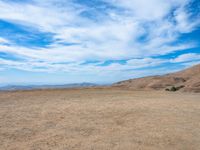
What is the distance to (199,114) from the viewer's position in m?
11.7

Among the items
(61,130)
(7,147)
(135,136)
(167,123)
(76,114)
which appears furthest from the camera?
(76,114)

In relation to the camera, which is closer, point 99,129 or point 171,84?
point 99,129

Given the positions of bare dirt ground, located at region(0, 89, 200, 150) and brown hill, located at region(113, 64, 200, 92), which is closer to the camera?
bare dirt ground, located at region(0, 89, 200, 150)

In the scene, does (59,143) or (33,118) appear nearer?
(59,143)

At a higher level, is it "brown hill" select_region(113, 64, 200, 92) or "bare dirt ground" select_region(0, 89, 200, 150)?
"brown hill" select_region(113, 64, 200, 92)

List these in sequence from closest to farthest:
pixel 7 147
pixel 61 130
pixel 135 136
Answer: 1. pixel 7 147
2. pixel 135 136
3. pixel 61 130

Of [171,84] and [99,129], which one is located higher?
[171,84]

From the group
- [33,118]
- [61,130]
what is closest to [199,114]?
[61,130]

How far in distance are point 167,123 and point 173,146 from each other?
2777 mm

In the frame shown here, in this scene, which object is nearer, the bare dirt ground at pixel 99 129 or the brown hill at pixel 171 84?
the bare dirt ground at pixel 99 129

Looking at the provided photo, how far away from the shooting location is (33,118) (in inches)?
422

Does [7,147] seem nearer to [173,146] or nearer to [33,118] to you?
[33,118]

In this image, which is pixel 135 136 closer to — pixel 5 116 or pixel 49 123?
pixel 49 123

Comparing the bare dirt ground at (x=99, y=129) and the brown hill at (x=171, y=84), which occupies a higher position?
the brown hill at (x=171, y=84)
